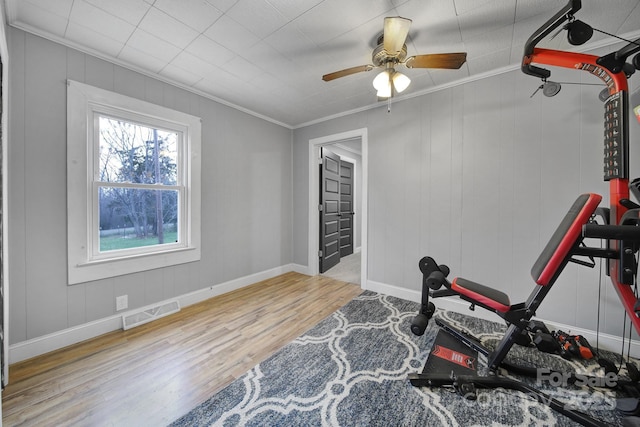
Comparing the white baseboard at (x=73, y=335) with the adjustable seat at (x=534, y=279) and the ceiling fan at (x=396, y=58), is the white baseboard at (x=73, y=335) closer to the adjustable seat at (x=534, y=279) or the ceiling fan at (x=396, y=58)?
the adjustable seat at (x=534, y=279)

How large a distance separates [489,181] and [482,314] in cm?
135

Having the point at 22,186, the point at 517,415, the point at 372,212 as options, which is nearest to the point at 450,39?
the point at 372,212

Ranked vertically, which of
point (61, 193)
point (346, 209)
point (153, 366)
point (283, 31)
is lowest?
point (153, 366)

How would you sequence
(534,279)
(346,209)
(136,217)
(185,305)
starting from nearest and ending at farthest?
(534,279) < (136,217) < (185,305) < (346,209)

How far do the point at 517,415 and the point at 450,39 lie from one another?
257cm

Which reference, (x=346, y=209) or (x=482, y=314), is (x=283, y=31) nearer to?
(x=482, y=314)

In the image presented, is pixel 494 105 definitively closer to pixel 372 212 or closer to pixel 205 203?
pixel 372 212

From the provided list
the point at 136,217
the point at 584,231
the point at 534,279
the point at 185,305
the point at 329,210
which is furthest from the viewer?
the point at 329,210

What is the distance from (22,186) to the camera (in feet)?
5.81

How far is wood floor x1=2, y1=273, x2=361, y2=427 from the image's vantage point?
4.50 feet

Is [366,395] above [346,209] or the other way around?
the other way around

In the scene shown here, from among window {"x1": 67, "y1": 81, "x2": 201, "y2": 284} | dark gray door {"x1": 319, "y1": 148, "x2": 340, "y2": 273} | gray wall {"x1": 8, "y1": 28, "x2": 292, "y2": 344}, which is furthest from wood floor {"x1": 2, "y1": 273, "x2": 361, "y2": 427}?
dark gray door {"x1": 319, "y1": 148, "x2": 340, "y2": 273}

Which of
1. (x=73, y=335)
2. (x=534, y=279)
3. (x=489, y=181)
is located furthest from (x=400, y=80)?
(x=73, y=335)

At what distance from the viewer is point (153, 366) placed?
174 cm
